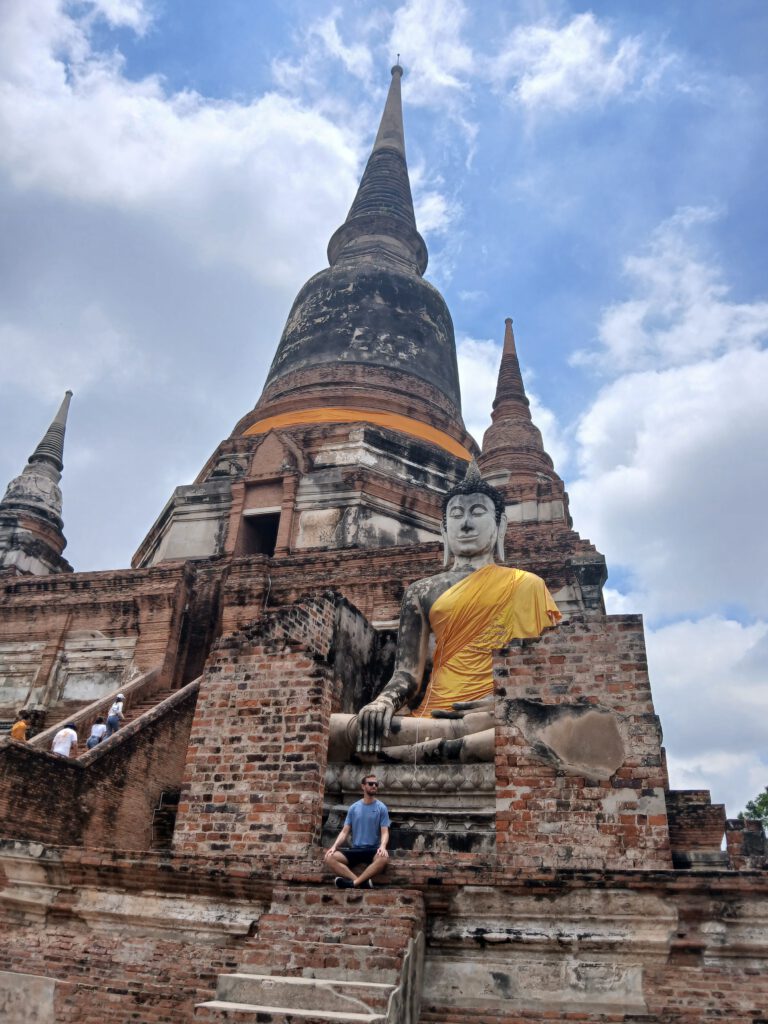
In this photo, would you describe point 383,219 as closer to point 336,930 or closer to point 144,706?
point 144,706

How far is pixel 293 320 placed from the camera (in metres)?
22.6

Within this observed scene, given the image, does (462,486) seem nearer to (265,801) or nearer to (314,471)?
(265,801)

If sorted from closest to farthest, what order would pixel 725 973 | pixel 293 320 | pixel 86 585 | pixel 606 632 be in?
pixel 725 973 < pixel 606 632 < pixel 86 585 < pixel 293 320

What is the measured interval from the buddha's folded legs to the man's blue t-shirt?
4.98 feet

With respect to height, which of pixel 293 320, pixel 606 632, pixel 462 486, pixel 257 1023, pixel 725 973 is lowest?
pixel 257 1023

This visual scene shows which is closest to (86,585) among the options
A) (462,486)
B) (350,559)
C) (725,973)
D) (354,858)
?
(350,559)

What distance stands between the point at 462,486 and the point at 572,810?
4816 millimetres

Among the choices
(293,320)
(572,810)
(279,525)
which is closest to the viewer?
(572,810)

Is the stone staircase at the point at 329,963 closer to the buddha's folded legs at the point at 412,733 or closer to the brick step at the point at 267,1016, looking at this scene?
the brick step at the point at 267,1016

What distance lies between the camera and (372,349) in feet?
67.3

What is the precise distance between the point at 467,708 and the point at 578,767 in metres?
1.87

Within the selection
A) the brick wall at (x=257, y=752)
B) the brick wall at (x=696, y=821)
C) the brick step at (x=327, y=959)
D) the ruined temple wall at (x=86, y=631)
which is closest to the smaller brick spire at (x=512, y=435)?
the ruined temple wall at (x=86, y=631)

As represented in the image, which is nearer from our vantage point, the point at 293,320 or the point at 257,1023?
the point at 257,1023

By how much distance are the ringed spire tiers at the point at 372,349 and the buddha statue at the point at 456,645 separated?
958 centimetres
